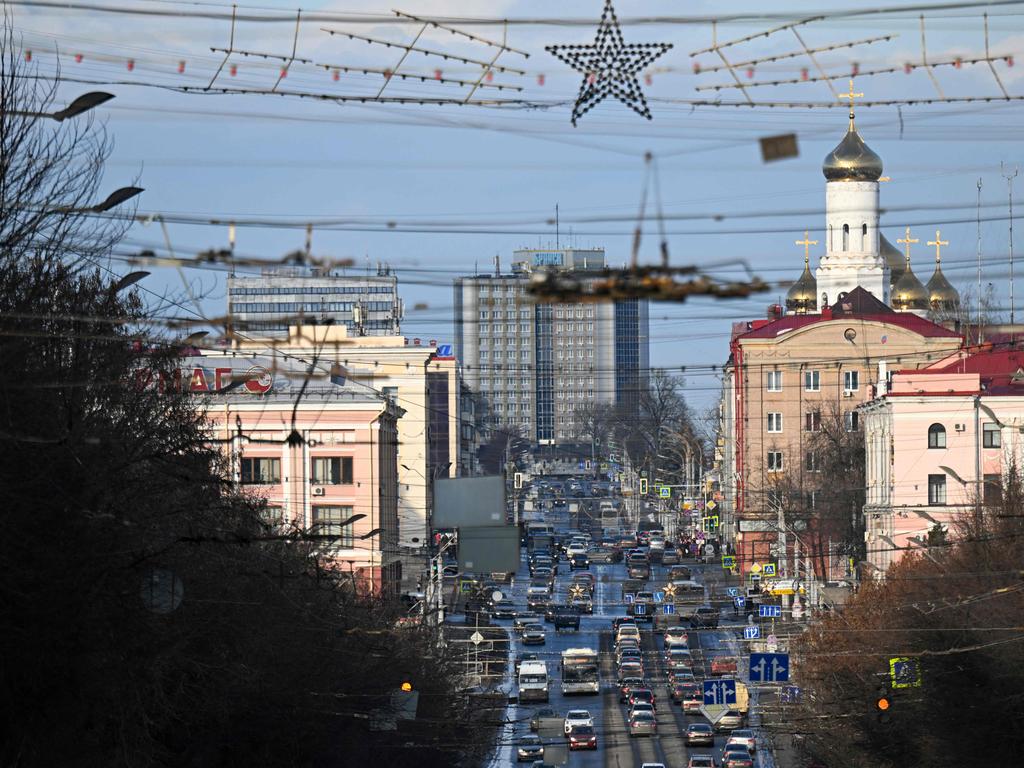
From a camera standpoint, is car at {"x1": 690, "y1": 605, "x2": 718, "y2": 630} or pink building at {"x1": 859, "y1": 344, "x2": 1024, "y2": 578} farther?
car at {"x1": 690, "y1": 605, "x2": 718, "y2": 630}

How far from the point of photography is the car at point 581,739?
53.1 metres

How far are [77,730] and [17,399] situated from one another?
170 inches

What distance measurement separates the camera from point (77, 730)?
933 inches

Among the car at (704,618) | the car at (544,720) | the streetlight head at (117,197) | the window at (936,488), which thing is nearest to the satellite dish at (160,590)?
the streetlight head at (117,197)

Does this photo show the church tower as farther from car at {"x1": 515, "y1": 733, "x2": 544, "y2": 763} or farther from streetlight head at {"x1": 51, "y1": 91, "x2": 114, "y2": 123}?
streetlight head at {"x1": 51, "y1": 91, "x2": 114, "y2": 123}

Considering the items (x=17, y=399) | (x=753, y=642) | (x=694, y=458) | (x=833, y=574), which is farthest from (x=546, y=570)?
(x=17, y=399)

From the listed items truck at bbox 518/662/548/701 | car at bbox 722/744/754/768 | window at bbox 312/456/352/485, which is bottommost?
car at bbox 722/744/754/768

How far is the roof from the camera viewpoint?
90.3m

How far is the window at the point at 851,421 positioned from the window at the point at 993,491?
2495cm

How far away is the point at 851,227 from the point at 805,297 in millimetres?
4898

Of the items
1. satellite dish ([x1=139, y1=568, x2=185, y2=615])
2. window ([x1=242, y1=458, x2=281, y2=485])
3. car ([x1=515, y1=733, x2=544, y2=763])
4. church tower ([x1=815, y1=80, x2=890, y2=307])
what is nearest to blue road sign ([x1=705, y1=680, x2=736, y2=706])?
car ([x1=515, y1=733, x2=544, y2=763])

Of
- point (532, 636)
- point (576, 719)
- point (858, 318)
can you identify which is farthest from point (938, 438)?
point (858, 318)

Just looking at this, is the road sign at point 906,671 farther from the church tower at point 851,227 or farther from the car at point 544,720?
the church tower at point 851,227

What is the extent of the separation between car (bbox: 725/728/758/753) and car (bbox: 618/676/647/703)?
28.6 feet
